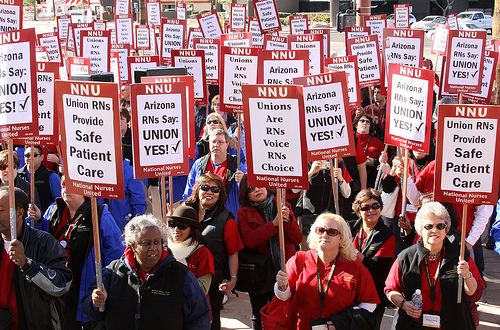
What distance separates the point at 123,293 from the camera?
13.3 ft

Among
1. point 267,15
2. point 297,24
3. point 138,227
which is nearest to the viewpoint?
point 138,227

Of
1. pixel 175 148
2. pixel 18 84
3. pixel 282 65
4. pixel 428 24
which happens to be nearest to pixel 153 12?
pixel 282 65

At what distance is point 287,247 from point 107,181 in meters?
1.85

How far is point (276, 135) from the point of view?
15.9 feet

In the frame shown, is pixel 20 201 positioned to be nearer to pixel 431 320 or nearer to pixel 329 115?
pixel 329 115

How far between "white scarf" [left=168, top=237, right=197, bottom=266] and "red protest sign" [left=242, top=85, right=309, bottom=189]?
724mm

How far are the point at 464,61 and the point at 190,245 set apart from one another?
6.26m

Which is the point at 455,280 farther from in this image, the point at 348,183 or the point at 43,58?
the point at 43,58

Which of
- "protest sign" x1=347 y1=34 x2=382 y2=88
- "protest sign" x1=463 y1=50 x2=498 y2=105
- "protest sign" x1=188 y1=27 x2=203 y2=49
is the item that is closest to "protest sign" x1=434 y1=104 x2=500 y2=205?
"protest sign" x1=463 y1=50 x2=498 y2=105

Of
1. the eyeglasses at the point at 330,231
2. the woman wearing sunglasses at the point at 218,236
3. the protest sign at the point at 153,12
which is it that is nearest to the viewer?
the eyeglasses at the point at 330,231

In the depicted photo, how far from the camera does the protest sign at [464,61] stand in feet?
30.6

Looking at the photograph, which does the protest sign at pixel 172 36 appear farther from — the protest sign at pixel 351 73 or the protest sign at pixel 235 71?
the protest sign at pixel 235 71

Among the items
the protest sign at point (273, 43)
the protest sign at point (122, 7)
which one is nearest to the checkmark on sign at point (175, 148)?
the protest sign at point (273, 43)

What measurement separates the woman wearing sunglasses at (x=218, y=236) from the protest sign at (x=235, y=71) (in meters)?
2.99
